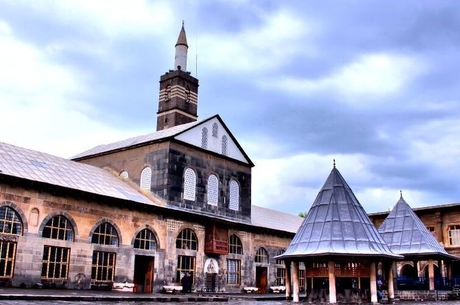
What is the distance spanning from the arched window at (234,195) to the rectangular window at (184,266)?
5.50 meters

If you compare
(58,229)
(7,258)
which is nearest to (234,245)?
(58,229)

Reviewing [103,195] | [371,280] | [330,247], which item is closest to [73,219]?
[103,195]

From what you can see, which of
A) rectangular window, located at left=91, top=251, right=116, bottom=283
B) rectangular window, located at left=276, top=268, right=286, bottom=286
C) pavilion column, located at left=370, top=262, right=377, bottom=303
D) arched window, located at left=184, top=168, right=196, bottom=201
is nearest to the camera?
pavilion column, located at left=370, top=262, right=377, bottom=303

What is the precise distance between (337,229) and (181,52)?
1185 inches

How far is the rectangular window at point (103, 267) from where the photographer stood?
945 inches

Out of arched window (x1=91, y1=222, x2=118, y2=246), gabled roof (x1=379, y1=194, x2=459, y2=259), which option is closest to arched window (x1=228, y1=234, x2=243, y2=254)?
arched window (x1=91, y1=222, x2=118, y2=246)

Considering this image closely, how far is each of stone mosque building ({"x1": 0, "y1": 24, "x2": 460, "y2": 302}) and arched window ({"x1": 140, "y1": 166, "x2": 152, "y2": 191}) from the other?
70 millimetres

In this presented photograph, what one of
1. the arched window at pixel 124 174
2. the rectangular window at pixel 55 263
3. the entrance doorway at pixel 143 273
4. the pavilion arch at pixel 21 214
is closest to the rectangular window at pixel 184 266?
the entrance doorway at pixel 143 273

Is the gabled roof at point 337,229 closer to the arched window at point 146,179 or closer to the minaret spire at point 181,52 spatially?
the arched window at point 146,179

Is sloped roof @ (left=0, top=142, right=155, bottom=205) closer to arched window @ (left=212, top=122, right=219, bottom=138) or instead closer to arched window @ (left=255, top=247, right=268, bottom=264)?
arched window @ (left=212, top=122, right=219, bottom=138)

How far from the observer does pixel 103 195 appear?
24.5 meters

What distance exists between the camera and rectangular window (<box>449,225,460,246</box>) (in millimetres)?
37875

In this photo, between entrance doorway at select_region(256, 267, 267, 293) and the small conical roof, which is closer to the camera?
entrance doorway at select_region(256, 267, 267, 293)

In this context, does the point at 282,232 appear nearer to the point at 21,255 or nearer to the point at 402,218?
the point at 402,218
